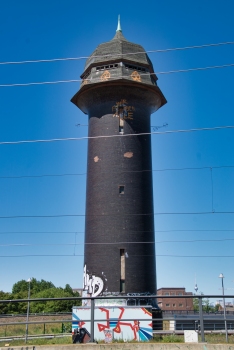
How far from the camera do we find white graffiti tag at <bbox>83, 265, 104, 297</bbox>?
2266cm

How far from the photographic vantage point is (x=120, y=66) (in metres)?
26.7

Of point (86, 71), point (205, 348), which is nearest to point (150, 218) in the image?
point (86, 71)

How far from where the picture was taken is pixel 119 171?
24.4 meters

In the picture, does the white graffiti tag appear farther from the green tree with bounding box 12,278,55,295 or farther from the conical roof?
the green tree with bounding box 12,278,55,295

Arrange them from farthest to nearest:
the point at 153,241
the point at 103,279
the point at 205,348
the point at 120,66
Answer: the point at 120,66
the point at 153,241
the point at 103,279
the point at 205,348

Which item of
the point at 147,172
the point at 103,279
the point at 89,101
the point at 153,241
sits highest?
the point at 89,101

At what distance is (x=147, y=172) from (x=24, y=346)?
18624 millimetres

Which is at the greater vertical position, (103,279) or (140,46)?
(140,46)

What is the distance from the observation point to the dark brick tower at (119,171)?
22922mm

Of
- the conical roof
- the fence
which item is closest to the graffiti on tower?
the conical roof

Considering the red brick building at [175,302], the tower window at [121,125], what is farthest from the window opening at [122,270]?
the red brick building at [175,302]

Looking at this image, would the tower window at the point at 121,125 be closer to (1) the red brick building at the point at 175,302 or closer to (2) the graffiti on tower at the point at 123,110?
(2) the graffiti on tower at the point at 123,110

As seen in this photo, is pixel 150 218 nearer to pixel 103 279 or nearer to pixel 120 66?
pixel 103 279

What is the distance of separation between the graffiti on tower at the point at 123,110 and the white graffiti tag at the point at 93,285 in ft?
34.4
